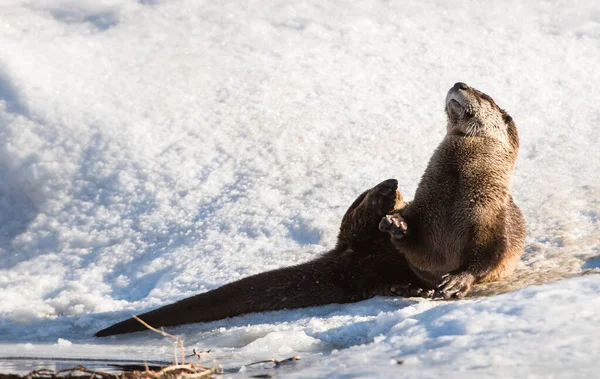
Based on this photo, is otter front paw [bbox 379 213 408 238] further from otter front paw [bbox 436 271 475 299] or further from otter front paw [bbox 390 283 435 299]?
otter front paw [bbox 436 271 475 299]

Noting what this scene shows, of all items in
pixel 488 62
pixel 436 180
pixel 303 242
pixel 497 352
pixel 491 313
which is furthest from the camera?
pixel 488 62

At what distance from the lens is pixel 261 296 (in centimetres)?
429

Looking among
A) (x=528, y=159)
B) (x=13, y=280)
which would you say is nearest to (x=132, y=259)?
(x=13, y=280)

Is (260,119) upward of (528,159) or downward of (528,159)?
upward

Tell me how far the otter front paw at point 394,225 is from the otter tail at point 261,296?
0.35m

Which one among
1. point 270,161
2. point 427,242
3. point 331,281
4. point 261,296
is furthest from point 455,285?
point 270,161

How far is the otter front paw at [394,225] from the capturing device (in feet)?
13.8

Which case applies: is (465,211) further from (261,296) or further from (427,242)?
(261,296)

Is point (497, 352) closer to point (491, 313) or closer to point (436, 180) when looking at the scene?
point (491, 313)

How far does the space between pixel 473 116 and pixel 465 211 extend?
551 millimetres

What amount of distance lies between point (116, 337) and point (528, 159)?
331cm

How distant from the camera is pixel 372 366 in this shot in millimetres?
2398

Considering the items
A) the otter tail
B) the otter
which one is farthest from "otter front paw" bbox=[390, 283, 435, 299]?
the otter tail

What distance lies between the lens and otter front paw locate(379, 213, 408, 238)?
13.8 ft
